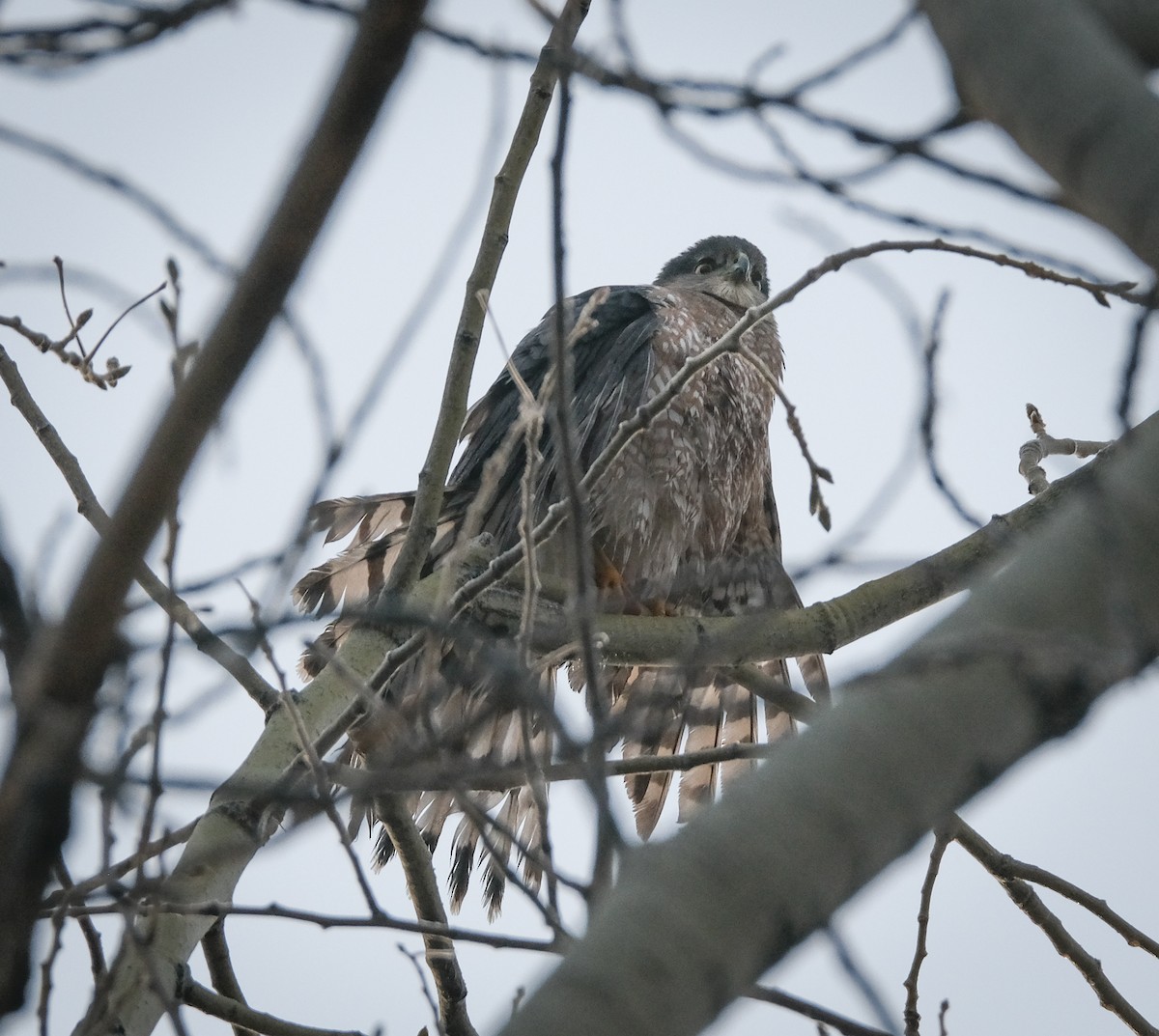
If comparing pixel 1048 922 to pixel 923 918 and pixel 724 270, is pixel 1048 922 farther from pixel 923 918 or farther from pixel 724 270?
pixel 724 270

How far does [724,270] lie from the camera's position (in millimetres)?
6895

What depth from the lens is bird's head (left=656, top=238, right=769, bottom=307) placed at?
681cm

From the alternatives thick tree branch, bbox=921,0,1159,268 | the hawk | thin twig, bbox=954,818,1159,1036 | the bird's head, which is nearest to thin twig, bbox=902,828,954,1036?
thin twig, bbox=954,818,1159,1036

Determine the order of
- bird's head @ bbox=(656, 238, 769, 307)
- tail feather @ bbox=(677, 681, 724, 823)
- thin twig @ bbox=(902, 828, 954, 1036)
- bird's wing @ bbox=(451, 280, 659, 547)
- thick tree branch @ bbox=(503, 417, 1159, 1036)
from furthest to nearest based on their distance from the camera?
1. bird's head @ bbox=(656, 238, 769, 307)
2. bird's wing @ bbox=(451, 280, 659, 547)
3. tail feather @ bbox=(677, 681, 724, 823)
4. thin twig @ bbox=(902, 828, 954, 1036)
5. thick tree branch @ bbox=(503, 417, 1159, 1036)

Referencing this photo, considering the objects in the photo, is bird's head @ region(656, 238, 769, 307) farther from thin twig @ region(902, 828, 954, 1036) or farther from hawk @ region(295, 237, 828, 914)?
thin twig @ region(902, 828, 954, 1036)

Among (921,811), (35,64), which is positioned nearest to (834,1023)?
(921,811)

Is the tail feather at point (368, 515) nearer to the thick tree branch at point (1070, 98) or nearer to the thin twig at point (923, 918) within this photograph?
the thin twig at point (923, 918)

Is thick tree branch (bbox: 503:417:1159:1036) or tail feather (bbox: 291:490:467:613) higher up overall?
tail feather (bbox: 291:490:467:613)

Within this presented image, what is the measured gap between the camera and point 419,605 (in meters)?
3.41

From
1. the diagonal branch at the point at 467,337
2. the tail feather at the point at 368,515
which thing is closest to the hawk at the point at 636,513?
the tail feather at the point at 368,515

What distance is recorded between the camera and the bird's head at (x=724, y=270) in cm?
681

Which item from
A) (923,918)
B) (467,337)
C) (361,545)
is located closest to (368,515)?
(361,545)

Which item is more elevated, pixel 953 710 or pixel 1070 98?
pixel 1070 98

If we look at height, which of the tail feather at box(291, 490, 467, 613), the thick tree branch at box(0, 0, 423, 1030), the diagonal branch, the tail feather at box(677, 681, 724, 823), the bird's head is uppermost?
the bird's head
